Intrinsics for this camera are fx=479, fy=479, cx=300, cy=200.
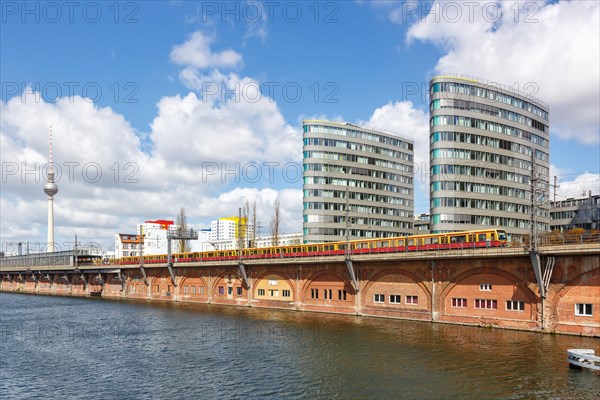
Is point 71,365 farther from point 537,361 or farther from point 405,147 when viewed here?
point 405,147

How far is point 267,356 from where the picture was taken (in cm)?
4400

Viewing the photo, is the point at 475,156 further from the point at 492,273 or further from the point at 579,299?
the point at 579,299

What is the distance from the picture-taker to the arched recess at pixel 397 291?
5912 centimetres

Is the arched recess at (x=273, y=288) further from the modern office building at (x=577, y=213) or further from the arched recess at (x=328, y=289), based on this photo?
the modern office building at (x=577, y=213)

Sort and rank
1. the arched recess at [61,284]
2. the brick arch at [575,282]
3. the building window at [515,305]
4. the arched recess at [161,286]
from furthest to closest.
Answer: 1. the arched recess at [61,284]
2. the arched recess at [161,286]
3. the building window at [515,305]
4. the brick arch at [575,282]

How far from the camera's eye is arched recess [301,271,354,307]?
67400 millimetres

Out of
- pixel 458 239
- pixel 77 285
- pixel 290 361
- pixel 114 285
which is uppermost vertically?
pixel 458 239

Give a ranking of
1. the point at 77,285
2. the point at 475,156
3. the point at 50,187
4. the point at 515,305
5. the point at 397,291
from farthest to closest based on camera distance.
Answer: the point at 50,187
the point at 77,285
the point at 475,156
the point at 397,291
the point at 515,305

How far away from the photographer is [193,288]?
93688 mm

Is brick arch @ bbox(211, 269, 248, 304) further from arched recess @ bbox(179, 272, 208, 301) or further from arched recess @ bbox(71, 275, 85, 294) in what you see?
arched recess @ bbox(71, 275, 85, 294)

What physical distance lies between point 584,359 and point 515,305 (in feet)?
50.0

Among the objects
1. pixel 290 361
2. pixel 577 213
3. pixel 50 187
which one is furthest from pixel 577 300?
pixel 50 187

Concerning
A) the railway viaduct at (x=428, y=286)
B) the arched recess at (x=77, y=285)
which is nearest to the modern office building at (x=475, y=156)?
the railway viaduct at (x=428, y=286)

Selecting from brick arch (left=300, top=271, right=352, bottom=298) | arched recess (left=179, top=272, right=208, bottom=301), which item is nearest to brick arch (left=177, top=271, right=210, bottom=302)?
arched recess (left=179, top=272, right=208, bottom=301)
